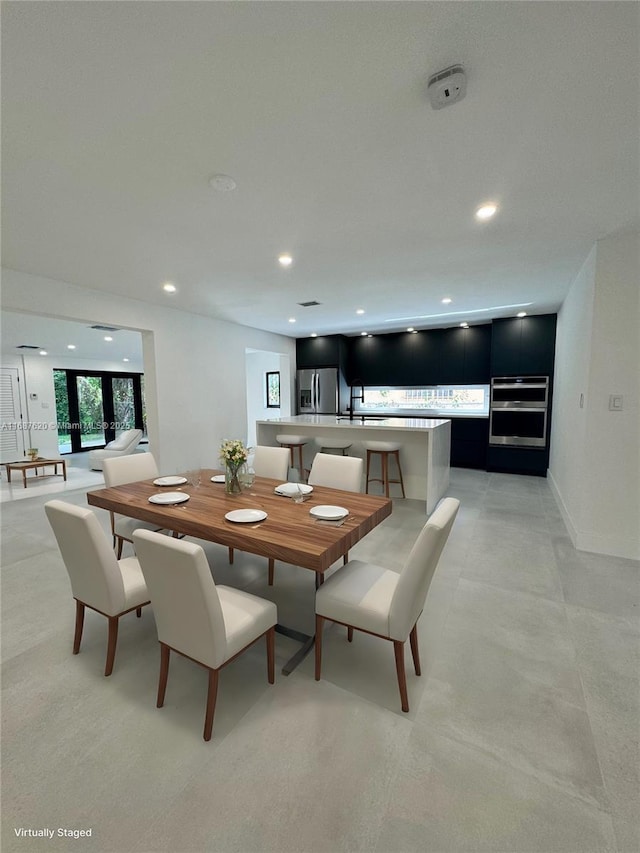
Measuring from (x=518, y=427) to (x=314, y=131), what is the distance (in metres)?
5.52

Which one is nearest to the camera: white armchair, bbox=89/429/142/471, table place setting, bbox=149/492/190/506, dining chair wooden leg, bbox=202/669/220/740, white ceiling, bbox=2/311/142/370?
dining chair wooden leg, bbox=202/669/220/740

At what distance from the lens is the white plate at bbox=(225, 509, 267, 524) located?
191 centimetres

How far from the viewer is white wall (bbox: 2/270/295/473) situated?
155 inches

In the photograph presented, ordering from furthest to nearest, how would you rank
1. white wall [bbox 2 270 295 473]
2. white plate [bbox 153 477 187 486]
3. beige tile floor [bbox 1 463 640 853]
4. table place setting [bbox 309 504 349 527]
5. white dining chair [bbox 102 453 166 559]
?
white wall [bbox 2 270 295 473]
white dining chair [bbox 102 453 166 559]
white plate [bbox 153 477 187 486]
table place setting [bbox 309 504 349 527]
beige tile floor [bbox 1 463 640 853]

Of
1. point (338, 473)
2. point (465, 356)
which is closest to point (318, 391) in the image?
point (465, 356)

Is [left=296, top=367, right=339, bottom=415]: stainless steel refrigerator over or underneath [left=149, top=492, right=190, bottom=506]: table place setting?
over

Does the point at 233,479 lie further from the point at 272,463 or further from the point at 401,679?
the point at 401,679

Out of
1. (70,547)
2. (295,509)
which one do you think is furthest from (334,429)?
(70,547)

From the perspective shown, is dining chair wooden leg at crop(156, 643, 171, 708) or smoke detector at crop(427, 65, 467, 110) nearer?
smoke detector at crop(427, 65, 467, 110)

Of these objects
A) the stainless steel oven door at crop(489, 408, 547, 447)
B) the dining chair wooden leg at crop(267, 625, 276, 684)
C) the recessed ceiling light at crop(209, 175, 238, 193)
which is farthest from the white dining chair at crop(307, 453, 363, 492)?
the stainless steel oven door at crop(489, 408, 547, 447)

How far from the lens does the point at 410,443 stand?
15.3ft

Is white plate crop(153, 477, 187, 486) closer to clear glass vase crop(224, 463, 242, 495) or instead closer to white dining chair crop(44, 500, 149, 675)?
clear glass vase crop(224, 463, 242, 495)

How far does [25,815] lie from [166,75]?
107 inches

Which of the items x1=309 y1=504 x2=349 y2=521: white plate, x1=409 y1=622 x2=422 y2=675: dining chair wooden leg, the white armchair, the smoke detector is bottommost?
x1=409 y1=622 x2=422 y2=675: dining chair wooden leg
